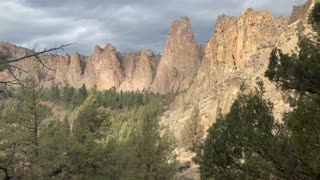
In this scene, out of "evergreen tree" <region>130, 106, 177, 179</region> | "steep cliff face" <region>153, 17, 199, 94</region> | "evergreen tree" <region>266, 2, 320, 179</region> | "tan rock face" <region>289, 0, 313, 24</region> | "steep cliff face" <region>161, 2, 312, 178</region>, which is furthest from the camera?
"steep cliff face" <region>153, 17, 199, 94</region>

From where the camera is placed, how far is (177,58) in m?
192

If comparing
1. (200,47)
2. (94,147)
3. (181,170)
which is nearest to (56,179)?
(94,147)

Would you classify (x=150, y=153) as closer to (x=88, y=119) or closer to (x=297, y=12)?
(x=88, y=119)

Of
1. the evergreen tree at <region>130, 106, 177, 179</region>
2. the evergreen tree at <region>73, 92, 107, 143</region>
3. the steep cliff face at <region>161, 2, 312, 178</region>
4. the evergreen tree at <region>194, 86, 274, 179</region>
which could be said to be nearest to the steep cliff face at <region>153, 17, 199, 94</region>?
the steep cliff face at <region>161, 2, 312, 178</region>

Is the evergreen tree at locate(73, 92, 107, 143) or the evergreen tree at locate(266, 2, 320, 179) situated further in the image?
the evergreen tree at locate(73, 92, 107, 143)

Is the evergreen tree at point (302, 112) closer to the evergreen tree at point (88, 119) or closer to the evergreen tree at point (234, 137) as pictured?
the evergreen tree at point (234, 137)

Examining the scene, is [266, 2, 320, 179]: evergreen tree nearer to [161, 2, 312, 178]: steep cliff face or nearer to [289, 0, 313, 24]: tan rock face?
[161, 2, 312, 178]: steep cliff face

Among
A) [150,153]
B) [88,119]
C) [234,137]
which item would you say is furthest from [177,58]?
[234,137]

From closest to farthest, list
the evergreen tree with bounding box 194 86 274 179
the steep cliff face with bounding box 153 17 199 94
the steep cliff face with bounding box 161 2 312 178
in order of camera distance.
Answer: the evergreen tree with bounding box 194 86 274 179, the steep cliff face with bounding box 161 2 312 178, the steep cliff face with bounding box 153 17 199 94

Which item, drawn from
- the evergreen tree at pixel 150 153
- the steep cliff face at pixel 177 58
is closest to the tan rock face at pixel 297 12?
the evergreen tree at pixel 150 153

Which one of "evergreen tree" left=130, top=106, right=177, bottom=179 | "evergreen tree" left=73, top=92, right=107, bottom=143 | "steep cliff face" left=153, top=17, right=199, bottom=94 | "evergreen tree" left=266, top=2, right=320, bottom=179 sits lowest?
"evergreen tree" left=130, top=106, right=177, bottom=179

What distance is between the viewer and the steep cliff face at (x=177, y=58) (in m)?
188

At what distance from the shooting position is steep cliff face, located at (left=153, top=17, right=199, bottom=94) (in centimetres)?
18775

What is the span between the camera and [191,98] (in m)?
122
